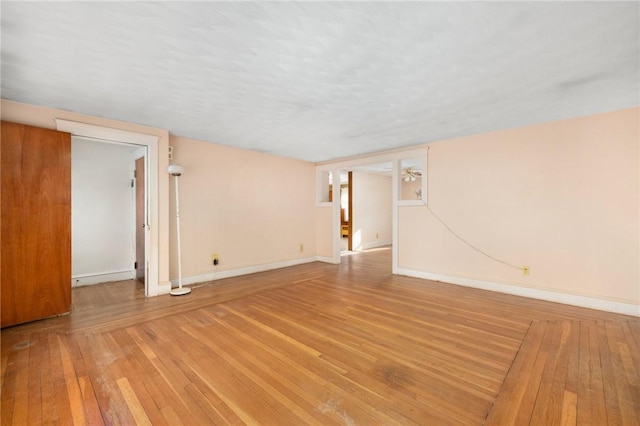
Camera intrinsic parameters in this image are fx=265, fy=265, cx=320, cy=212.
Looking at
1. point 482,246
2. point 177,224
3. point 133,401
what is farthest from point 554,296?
point 177,224

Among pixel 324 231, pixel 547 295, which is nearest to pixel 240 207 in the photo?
pixel 324 231

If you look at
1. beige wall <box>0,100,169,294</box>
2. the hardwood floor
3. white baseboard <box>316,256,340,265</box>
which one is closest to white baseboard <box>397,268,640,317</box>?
Result: the hardwood floor

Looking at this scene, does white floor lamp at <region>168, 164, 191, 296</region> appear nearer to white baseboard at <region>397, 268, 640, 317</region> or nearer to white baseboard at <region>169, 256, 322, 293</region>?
white baseboard at <region>169, 256, 322, 293</region>

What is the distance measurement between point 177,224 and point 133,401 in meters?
2.77

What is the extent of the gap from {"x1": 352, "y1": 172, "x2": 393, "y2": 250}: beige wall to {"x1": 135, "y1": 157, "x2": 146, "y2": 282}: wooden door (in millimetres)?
5130

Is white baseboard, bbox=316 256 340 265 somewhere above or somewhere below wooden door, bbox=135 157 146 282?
below

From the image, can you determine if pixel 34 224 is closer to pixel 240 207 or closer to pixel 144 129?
pixel 144 129

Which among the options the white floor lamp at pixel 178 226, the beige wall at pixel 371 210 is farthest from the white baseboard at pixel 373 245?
the white floor lamp at pixel 178 226

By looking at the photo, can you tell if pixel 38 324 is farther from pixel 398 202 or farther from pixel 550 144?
pixel 550 144

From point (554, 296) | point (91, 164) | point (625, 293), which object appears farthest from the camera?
point (91, 164)

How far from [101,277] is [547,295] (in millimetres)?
6483

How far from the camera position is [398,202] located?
482 centimetres

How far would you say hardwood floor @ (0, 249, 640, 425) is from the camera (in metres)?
1.50

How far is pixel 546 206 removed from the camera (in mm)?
3408
